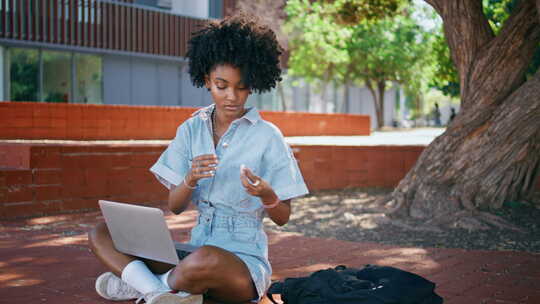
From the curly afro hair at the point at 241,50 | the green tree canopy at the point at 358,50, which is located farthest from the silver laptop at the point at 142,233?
the green tree canopy at the point at 358,50

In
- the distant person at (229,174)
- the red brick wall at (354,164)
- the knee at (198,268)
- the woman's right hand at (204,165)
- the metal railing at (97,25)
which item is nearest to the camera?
the woman's right hand at (204,165)

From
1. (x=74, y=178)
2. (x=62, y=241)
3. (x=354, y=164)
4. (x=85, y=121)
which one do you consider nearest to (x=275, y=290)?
(x=62, y=241)

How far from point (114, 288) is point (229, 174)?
0.95m

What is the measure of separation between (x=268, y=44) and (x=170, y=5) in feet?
60.5

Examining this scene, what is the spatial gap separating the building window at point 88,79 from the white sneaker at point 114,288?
1616cm

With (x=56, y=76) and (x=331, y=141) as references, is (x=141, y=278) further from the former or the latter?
(x=56, y=76)

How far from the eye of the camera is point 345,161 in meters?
10.0

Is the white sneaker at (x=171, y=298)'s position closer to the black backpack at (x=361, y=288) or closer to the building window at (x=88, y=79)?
the black backpack at (x=361, y=288)

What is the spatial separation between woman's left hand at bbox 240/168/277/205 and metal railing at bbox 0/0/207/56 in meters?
13.3

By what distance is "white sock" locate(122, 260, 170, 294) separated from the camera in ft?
10.3

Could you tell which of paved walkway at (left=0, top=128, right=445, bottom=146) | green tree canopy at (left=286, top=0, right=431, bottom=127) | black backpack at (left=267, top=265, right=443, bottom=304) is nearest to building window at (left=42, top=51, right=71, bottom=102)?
paved walkway at (left=0, top=128, right=445, bottom=146)

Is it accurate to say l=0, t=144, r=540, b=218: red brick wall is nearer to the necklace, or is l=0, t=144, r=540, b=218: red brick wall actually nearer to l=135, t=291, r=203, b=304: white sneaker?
the necklace

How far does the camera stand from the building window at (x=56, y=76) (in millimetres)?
17969

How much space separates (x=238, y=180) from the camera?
322 cm
